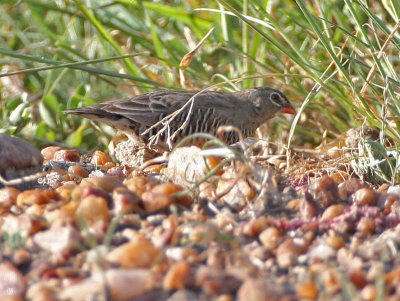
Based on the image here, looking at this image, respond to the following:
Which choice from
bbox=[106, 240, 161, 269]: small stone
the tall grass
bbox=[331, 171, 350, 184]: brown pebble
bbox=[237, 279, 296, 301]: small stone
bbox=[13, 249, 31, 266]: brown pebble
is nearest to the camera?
bbox=[237, 279, 296, 301]: small stone

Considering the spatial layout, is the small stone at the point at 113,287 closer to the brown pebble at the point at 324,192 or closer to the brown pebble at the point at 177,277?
the brown pebble at the point at 177,277

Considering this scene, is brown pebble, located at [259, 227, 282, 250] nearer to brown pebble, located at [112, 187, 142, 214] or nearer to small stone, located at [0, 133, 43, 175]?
brown pebble, located at [112, 187, 142, 214]

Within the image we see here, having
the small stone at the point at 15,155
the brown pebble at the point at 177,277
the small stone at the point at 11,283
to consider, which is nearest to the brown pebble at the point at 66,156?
the small stone at the point at 15,155

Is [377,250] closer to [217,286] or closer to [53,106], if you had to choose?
[217,286]

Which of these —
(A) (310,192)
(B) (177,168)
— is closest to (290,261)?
(A) (310,192)

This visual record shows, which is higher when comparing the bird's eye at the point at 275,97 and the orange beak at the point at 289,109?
the bird's eye at the point at 275,97

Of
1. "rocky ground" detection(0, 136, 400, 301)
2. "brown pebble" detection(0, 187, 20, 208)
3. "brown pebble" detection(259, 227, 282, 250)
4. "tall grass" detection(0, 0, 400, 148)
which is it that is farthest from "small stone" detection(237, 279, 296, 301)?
"tall grass" detection(0, 0, 400, 148)

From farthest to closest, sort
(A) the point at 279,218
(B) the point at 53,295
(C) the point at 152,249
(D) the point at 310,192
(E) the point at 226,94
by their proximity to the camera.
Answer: (E) the point at 226,94, (D) the point at 310,192, (A) the point at 279,218, (C) the point at 152,249, (B) the point at 53,295

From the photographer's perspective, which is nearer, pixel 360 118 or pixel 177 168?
pixel 177 168
